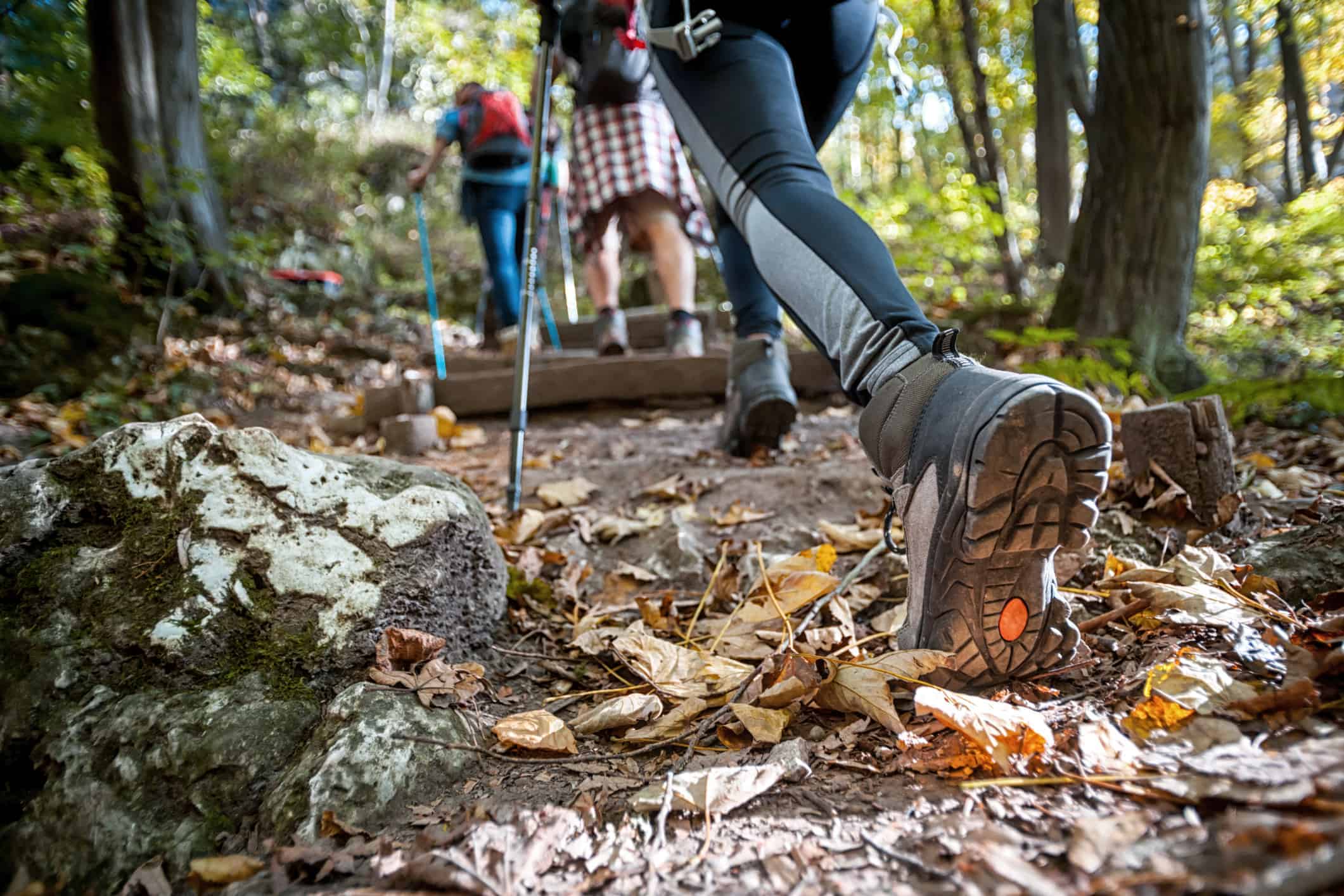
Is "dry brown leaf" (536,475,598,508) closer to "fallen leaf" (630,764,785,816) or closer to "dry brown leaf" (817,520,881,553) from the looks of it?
"dry brown leaf" (817,520,881,553)

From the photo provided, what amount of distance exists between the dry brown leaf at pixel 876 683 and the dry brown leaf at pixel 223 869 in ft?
2.48

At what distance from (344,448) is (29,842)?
2659mm

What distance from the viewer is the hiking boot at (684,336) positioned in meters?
3.64

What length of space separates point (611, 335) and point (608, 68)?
50.2 inches

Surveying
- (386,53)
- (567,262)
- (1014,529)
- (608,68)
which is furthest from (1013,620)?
(386,53)

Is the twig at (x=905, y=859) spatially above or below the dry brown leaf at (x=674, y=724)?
above

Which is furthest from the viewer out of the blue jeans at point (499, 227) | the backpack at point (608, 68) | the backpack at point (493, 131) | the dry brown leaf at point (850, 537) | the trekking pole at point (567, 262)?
the trekking pole at point (567, 262)

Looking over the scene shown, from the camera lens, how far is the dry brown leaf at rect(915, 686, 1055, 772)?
85cm

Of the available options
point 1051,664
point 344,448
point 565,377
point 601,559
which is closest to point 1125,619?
point 1051,664

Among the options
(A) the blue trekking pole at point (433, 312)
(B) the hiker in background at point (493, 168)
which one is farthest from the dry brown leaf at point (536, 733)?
(B) the hiker in background at point (493, 168)

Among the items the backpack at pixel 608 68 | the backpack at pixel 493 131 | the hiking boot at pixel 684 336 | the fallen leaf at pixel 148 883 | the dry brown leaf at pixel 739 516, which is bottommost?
the fallen leaf at pixel 148 883

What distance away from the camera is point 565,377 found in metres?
3.63

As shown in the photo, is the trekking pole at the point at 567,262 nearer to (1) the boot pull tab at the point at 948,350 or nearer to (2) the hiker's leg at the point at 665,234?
(2) the hiker's leg at the point at 665,234

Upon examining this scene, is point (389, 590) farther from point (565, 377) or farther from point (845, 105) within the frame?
point (565, 377)
